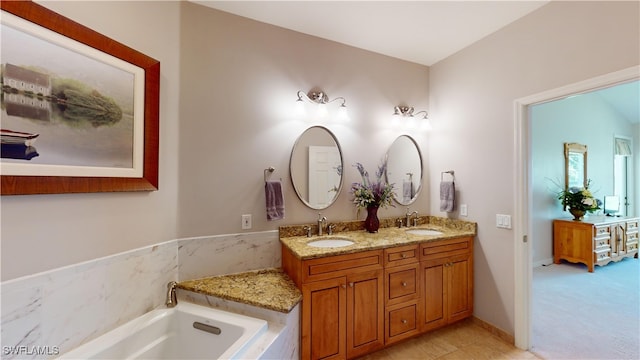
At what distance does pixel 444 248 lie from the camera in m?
2.33

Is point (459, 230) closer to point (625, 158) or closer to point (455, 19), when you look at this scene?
point (455, 19)

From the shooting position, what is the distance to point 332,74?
8.24 feet

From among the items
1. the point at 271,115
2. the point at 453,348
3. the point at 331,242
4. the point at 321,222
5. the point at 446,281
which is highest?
the point at 271,115

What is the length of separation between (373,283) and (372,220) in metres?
0.63

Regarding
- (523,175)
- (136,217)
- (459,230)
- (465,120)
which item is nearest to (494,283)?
(459,230)

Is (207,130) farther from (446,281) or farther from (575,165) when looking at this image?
(575,165)

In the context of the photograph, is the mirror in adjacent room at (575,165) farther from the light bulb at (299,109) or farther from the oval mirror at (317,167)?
the light bulb at (299,109)

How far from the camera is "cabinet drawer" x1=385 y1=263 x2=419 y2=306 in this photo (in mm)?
2070

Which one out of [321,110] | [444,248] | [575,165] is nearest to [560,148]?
[575,165]

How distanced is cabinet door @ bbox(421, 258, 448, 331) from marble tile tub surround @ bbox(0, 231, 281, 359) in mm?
1335

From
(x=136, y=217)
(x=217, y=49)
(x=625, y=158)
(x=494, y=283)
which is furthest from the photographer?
(x=625, y=158)

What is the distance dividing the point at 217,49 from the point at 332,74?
105 centimetres

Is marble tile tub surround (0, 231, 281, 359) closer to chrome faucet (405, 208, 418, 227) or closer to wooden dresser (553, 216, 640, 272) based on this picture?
chrome faucet (405, 208, 418, 227)

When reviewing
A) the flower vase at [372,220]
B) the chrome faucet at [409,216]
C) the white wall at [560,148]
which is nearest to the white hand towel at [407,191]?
the chrome faucet at [409,216]
